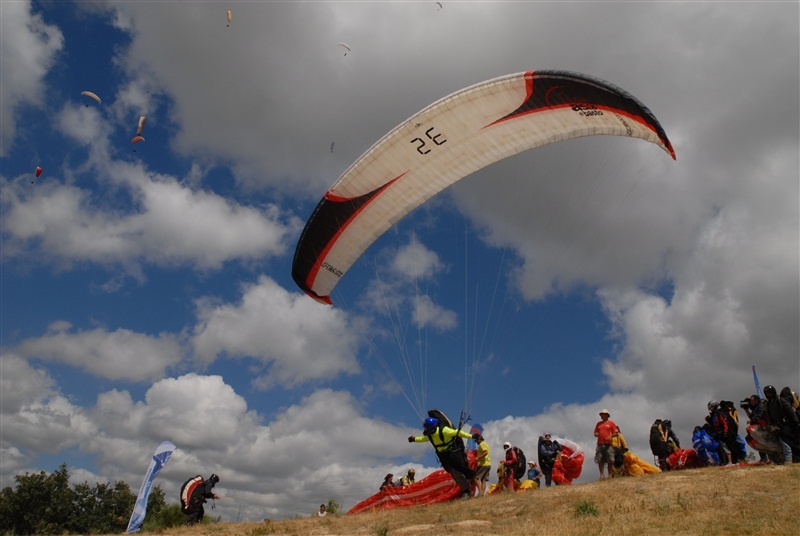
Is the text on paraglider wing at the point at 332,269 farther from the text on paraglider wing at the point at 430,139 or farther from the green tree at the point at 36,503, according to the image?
the green tree at the point at 36,503

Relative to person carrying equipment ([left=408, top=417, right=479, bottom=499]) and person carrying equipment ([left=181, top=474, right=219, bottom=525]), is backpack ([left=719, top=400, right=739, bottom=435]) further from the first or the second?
person carrying equipment ([left=181, top=474, right=219, bottom=525])

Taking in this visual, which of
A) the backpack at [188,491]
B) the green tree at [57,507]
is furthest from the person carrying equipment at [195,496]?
the green tree at [57,507]

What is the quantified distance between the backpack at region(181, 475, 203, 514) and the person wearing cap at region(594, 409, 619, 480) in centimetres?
1090

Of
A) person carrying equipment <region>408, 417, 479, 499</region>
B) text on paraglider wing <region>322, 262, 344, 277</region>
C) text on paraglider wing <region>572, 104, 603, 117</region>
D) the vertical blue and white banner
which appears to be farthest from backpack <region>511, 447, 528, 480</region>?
the vertical blue and white banner

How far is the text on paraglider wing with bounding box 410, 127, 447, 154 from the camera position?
577 inches

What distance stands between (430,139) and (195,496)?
466 inches

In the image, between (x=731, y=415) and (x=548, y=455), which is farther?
(x=548, y=455)

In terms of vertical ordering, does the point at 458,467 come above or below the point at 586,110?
below

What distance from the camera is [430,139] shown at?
48.5 ft

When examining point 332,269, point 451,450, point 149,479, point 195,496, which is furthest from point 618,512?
point 149,479

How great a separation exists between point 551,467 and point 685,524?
7.32 m

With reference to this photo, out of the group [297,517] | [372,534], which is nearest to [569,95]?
[372,534]

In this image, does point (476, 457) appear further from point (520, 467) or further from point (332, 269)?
point (332, 269)

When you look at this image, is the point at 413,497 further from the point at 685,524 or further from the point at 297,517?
the point at 685,524
